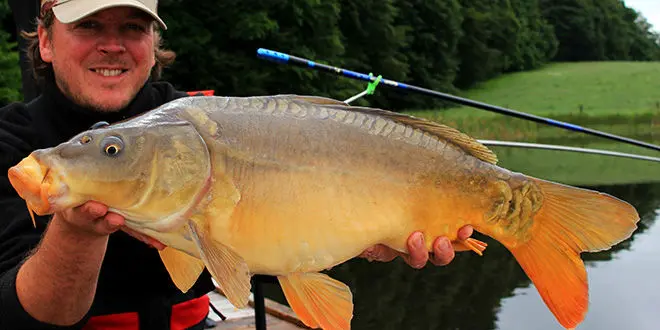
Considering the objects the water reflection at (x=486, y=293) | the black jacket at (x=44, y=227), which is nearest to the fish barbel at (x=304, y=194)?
the black jacket at (x=44, y=227)

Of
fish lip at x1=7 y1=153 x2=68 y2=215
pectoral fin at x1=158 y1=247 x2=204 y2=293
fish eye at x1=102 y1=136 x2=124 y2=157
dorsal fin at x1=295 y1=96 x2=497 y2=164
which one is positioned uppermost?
dorsal fin at x1=295 y1=96 x2=497 y2=164

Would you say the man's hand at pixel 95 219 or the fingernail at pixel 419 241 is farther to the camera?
the fingernail at pixel 419 241

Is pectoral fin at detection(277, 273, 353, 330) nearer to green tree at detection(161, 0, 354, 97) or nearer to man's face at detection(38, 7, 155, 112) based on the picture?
man's face at detection(38, 7, 155, 112)

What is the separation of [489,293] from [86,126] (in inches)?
195

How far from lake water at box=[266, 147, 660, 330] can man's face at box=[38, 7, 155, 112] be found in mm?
3667

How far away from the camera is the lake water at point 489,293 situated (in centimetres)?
580

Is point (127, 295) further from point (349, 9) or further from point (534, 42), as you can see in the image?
point (534, 42)

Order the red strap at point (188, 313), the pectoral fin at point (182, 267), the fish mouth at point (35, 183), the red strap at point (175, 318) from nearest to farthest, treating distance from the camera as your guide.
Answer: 1. the fish mouth at point (35, 183)
2. the pectoral fin at point (182, 267)
3. the red strap at point (175, 318)
4. the red strap at point (188, 313)

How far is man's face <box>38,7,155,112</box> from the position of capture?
2.20m

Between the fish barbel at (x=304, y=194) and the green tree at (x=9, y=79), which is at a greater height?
the fish barbel at (x=304, y=194)

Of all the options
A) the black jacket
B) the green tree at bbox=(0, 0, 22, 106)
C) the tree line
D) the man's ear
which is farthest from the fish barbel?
the tree line

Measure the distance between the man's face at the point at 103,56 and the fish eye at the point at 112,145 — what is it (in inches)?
31.5

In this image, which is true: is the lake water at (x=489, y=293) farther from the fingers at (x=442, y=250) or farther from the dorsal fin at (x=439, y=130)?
the dorsal fin at (x=439, y=130)

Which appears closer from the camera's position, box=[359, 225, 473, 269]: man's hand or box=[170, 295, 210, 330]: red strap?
box=[359, 225, 473, 269]: man's hand
